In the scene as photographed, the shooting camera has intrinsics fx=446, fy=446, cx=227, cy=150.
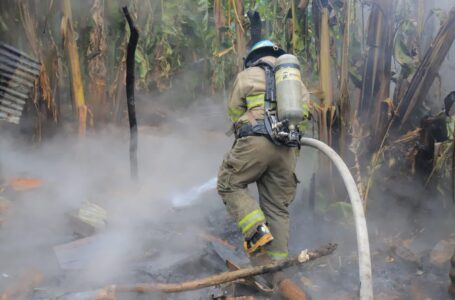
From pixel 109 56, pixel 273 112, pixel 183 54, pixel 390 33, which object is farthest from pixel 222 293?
pixel 183 54

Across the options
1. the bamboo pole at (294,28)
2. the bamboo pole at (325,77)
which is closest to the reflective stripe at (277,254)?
the bamboo pole at (325,77)

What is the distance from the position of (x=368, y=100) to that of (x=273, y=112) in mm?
1578

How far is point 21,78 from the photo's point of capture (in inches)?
185

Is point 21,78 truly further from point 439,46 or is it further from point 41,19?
point 439,46

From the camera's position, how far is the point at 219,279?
2949 millimetres

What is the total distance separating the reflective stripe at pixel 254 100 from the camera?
347 cm

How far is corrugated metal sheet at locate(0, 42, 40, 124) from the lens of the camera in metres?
4.54

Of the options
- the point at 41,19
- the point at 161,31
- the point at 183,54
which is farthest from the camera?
the point at 183,54

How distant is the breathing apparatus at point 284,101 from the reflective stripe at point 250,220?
0.56 m

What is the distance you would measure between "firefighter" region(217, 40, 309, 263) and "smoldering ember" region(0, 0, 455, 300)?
0.5 inches

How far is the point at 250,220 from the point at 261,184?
476mm

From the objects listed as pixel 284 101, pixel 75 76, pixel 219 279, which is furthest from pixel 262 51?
pixel 75 76

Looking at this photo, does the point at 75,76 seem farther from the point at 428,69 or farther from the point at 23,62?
the point at 428,69

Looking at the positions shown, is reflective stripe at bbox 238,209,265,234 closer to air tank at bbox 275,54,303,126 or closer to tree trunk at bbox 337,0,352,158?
air tank at bbox 275,54,303,126
